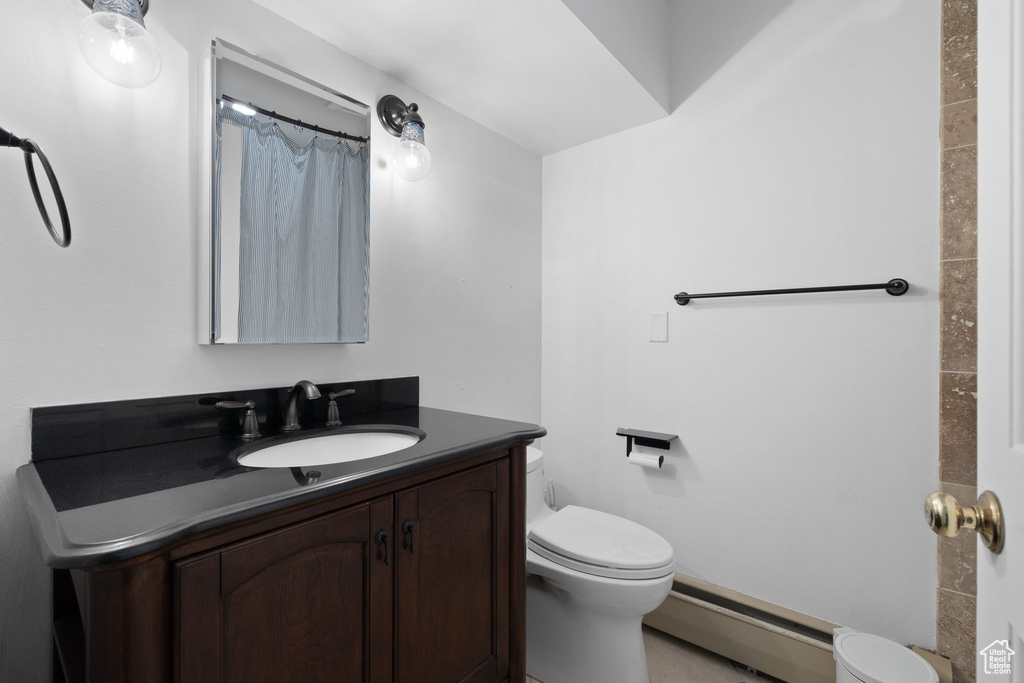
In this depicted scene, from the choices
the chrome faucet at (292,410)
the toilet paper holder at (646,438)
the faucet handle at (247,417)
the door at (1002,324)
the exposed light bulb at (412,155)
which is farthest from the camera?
the toilet paper holder at (646,438)

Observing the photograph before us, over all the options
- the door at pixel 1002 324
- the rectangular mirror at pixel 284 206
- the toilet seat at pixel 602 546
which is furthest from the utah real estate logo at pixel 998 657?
the rectangular mirror at pixel 284 206

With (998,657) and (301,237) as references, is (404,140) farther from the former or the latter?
(998,657)

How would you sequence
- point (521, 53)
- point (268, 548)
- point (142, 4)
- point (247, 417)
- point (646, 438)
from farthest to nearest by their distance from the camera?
point (646, 438), point (521, 53), point (247, 417), point (142, 4), point (268, 548)

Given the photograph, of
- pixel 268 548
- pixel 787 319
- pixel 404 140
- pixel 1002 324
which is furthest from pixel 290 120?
pixel 787 319

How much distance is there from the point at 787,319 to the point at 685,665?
4.25 ft

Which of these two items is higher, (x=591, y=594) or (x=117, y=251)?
(x=117, y=251)

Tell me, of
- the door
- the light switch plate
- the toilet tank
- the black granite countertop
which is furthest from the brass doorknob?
the light switch plate

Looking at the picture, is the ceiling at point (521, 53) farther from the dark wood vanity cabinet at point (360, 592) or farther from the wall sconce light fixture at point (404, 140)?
the dark wood vanity cabinet at point (360, 592)

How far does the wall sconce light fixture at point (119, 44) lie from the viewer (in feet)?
3.07

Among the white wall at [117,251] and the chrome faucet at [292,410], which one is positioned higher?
the white wall at [117,251]

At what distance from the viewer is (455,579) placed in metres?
1.04

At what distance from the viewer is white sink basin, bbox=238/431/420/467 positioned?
115 centimetres

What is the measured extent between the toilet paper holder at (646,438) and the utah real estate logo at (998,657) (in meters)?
1.37

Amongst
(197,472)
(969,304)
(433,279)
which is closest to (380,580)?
(197,472)
